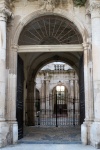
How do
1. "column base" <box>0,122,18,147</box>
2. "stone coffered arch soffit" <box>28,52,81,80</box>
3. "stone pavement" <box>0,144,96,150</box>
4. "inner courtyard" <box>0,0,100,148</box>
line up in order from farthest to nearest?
1. "stone coffered arch soffit" <box>28,52,81,80</box>
2. "inner courtyard" <box>0,0,100,148</box>
3. "column base" <box>0,122,18,147</box>
4. "stone pavement" <box>0,144,96,150</box>

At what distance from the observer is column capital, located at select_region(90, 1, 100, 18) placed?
29.8 ft

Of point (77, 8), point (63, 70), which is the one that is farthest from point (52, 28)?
point (63, 70)

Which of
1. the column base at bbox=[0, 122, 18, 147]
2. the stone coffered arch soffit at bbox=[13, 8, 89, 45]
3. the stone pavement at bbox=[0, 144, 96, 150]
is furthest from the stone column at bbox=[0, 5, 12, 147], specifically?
the stone coffered arch soffit at bbox=[13, 8, 89, 45]

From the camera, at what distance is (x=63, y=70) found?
103ft

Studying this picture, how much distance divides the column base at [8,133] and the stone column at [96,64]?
239cm

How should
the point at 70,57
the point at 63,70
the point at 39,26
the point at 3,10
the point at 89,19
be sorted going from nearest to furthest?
the point at 3,10 < the point at 89,19 < the point at 39,26 < the point at 70,57 < the point at 63,70

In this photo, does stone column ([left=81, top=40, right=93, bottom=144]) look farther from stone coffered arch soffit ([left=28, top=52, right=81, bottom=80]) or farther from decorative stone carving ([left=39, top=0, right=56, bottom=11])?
stone coffered arch soffit ([left=28, top=52, right=81, bottom=80])

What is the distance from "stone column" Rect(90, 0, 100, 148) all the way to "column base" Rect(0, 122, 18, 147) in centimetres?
239

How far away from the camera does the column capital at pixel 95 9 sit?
29.8 feet

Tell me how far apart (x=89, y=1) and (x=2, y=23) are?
2.79 m

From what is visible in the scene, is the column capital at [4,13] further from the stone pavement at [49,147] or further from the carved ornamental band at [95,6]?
the stone pavement at [49,147]

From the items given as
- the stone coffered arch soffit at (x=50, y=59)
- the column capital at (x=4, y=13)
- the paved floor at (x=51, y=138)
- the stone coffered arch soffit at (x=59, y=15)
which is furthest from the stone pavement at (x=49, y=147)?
the stone coffered arch soffit at (x=50, y=59)

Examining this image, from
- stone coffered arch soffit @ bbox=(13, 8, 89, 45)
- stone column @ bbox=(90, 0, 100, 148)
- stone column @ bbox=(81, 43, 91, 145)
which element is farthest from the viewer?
stone coffered arch soffit @ bbox=(13, 8, 89, 45)

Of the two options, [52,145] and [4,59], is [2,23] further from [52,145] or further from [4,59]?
[52,145]
